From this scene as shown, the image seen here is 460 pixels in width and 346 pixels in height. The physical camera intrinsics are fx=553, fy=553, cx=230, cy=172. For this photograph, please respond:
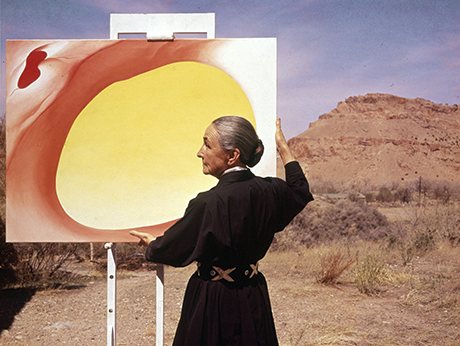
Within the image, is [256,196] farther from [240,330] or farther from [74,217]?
[74,217]

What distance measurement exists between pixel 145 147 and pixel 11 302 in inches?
151

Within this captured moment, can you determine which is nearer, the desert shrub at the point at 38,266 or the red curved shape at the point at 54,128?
the red curved shape at the point at 54,128

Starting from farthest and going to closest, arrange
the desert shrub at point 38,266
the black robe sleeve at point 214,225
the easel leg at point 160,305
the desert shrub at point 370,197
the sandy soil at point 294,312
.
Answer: the desert shrub at point 370,197, the desert shrub at point 38,266, the sandy soil at point 294,312, the easel leg at point 160,305, the black robe sleeve at point 214,225

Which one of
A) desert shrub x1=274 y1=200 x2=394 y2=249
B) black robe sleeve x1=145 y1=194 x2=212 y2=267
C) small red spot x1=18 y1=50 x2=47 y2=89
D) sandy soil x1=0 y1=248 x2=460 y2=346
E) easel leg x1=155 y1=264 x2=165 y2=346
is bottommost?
sandy soil x1=0 y1=248 x2=460 y2=346

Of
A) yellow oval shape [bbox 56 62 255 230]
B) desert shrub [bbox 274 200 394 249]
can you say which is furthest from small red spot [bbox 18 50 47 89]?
desert shrub [bbox 274 200 394 249]

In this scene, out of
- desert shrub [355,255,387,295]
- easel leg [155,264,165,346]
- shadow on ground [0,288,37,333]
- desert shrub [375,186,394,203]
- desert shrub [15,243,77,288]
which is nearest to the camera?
easel leg [155,264,165,346]

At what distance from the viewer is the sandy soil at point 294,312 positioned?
4680 millimetres

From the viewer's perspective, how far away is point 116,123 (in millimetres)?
2641

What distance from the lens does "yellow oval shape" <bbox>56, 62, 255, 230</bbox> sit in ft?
8.51

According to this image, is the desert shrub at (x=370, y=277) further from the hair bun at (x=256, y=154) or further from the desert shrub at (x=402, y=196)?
the desert shrub at (x=402, y=196)

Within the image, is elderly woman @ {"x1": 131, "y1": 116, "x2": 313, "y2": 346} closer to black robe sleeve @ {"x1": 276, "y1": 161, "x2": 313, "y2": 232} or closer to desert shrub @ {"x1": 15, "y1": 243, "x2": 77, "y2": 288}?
black robe sleeve @ {"x1": 276, "y1": 161, "x2": 313, "y2": 232}

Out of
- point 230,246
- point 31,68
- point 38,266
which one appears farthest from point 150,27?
point 38,266

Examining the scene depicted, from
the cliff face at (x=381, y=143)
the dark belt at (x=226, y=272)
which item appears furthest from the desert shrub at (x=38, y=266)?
the cliff face at (x=381, y=143)

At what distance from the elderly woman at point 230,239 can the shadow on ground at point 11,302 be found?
3.62 meters
